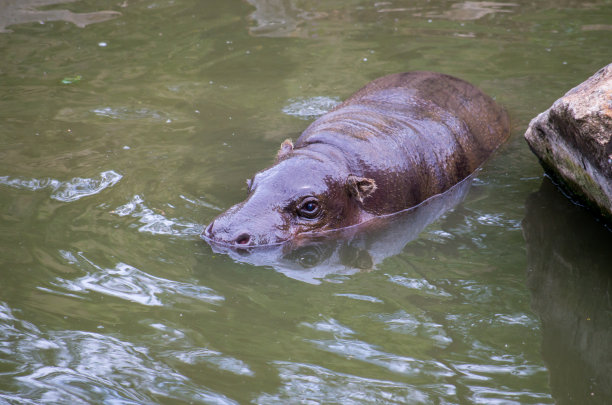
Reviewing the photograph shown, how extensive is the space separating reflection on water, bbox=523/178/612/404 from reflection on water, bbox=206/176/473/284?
0.82 meters

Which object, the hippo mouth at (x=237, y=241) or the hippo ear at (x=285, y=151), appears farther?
the hippo ear at (x=285, y=151)

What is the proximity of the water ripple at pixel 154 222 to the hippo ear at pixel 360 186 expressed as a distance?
1.29 meters

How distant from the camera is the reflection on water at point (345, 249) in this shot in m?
5.18

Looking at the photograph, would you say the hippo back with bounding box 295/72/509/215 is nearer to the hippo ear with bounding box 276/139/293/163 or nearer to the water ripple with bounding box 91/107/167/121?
the hippo ear with bounding box 276/139/293/163

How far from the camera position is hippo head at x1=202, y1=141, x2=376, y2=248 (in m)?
5.38

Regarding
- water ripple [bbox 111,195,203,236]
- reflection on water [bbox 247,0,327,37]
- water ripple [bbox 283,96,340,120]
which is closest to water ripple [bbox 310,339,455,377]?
water ripple [bbox 111,195,203,236]

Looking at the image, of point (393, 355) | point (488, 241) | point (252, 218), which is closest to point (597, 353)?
point (393, 355)

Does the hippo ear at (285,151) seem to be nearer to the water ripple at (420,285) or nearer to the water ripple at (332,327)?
the water ripple at (420,285)

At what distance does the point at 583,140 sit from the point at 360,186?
1773mm

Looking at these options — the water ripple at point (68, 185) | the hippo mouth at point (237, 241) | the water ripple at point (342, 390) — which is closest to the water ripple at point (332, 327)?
the water ripple at point (342, 390)

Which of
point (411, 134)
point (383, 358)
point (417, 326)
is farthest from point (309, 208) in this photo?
point (383, 358)

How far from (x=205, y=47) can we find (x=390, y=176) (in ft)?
17.6

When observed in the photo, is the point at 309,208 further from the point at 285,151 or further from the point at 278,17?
the point at 278,17

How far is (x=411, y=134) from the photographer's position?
653 cm
